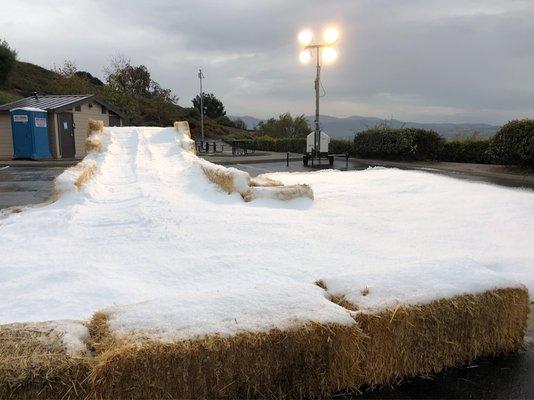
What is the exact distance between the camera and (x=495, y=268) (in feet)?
A: 16.3

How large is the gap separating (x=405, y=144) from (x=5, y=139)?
771 inches

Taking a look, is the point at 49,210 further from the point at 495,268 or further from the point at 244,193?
the point at 495,268

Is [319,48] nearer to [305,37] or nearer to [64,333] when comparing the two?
[305,37]

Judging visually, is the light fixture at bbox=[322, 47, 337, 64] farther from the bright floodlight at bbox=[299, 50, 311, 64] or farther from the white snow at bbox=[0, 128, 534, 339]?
the white snow at bbox=[0, 128, 534, 339]

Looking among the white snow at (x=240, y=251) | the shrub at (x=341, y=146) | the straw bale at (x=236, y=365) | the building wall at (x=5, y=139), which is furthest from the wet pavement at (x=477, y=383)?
the building wall at (x=5, y=139)

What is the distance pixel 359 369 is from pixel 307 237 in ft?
10.0

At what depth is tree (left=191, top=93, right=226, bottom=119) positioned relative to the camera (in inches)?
2514

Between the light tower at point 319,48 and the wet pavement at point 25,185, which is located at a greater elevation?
the light tower at point 319,48

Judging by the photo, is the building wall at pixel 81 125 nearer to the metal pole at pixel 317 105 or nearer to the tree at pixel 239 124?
the metal pole at pixel 317 105

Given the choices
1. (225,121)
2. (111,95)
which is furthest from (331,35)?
(225,121)

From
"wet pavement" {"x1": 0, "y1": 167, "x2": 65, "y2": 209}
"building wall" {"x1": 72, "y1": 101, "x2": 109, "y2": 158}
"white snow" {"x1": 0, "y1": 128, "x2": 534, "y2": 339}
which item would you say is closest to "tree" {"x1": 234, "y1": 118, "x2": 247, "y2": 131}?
"building wall" {"x1": 72, "y1": 101, "x2": 109, "y2": 158}

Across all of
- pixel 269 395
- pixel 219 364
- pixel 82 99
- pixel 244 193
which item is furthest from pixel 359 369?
pixel 82 99

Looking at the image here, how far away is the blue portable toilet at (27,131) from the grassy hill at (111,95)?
20.1 meters

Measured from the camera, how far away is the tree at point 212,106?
63.8 m
